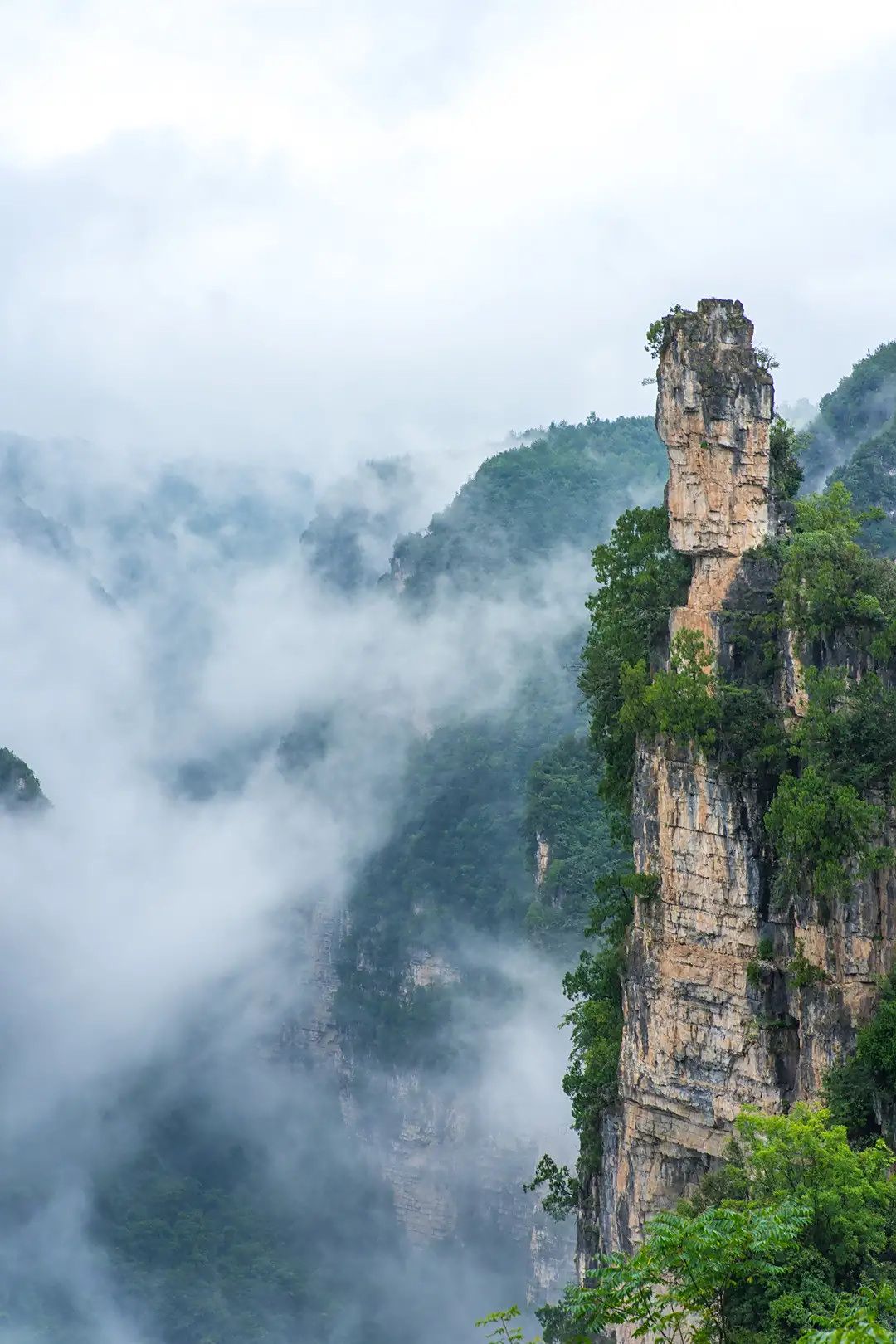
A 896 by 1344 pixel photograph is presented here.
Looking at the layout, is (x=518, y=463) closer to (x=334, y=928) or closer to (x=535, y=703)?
(x=535, y=703)

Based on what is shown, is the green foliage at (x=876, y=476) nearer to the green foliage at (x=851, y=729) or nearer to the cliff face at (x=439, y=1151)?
the cliff face at (x=439, y=1151)

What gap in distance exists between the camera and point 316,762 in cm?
8375

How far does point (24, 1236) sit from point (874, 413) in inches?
1507

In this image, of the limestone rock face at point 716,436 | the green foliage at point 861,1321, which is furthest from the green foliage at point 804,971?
the green foliage at point 861,1321

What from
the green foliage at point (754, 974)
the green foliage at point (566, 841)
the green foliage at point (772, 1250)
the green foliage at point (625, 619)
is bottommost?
the green foliage at point (772, 1250)

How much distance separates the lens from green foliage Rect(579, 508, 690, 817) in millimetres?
26125

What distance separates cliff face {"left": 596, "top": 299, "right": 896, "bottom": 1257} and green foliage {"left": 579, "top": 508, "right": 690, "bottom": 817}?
2.60 feet

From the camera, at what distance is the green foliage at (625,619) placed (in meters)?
26.1

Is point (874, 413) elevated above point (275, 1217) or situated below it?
above

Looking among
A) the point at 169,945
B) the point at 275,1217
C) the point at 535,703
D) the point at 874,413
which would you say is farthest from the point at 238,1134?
the point at 874,413

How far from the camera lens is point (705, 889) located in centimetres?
2466

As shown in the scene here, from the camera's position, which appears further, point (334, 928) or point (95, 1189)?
point (334, 928)

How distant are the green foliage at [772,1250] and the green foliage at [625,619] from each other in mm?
6926

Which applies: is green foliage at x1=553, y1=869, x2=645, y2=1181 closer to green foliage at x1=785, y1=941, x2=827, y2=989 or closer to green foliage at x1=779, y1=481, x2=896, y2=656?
green foliage at x1=785, y1=941, x2=827, y2=989
